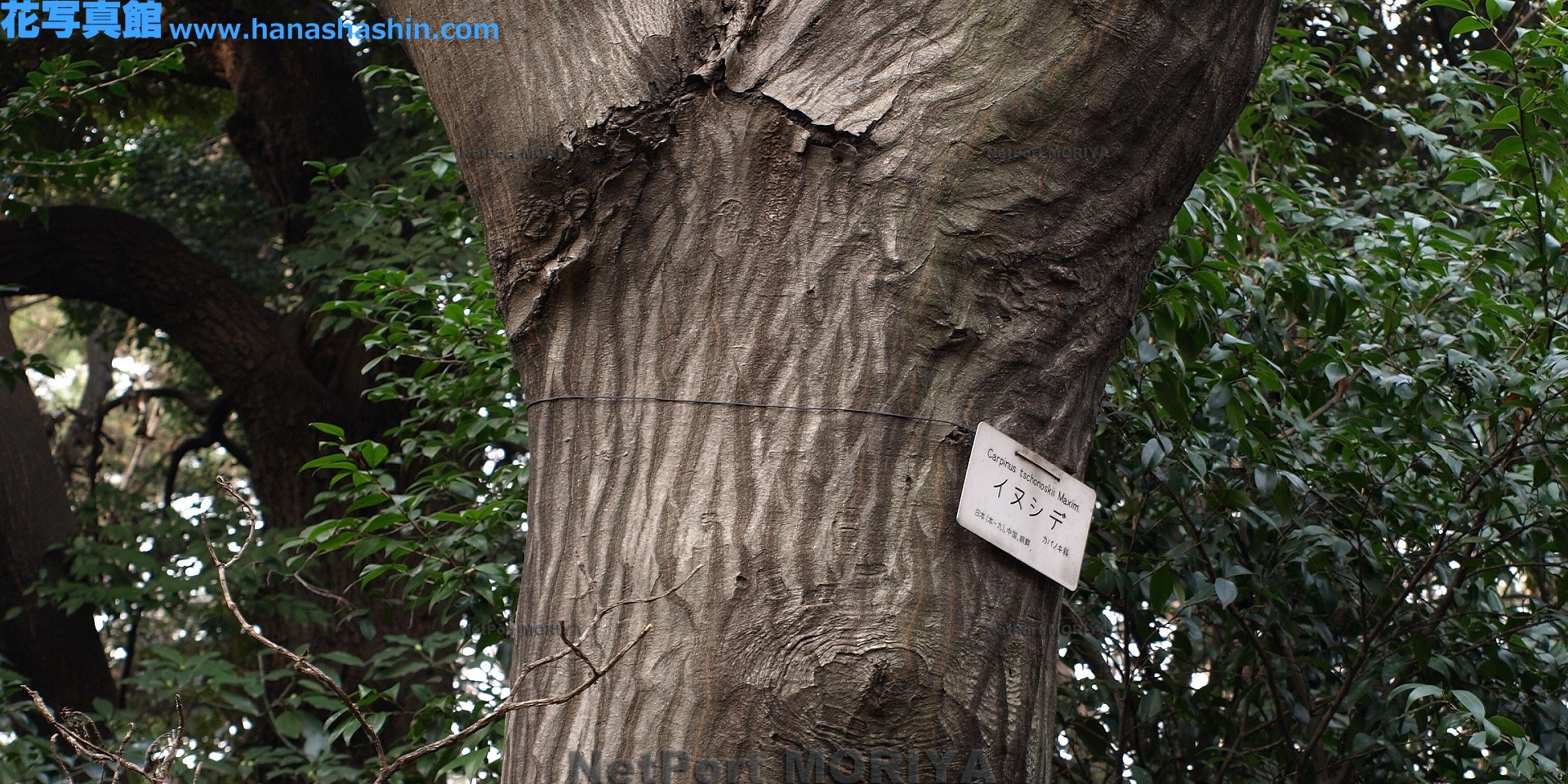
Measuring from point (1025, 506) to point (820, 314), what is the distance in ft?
1.14

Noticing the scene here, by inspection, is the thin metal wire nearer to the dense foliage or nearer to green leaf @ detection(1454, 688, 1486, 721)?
the dense foliage

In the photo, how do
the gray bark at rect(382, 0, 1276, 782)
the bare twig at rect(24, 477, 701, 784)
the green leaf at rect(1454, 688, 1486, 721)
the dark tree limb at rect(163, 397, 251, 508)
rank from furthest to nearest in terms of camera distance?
the dark tree limb at rect(163, 397, 251, 508) < the green leaf at rect(1454, 688, 1486, 721) < the gray bark at rect(382, 0, 1276, 782) < the bare twig at rect(24, 477, 701, 784)

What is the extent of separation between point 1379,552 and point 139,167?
7538 mm

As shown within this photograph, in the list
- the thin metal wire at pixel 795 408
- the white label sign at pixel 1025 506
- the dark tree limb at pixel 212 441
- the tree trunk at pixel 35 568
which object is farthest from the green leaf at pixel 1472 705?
the dark tree limb at pixel 212 441

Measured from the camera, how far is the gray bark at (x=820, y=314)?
1.28m

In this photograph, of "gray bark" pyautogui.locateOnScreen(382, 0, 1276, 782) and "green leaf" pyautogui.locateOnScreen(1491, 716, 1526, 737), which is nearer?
"gray bark" pyautogui.locateOnScreen(382, 0, 1276, 782)

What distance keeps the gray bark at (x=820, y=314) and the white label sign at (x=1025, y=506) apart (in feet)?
0.08

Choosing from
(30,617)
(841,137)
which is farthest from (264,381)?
(841,137)

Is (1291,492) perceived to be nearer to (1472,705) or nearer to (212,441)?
(1472,705)

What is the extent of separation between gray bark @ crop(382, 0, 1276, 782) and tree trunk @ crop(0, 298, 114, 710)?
187 inches

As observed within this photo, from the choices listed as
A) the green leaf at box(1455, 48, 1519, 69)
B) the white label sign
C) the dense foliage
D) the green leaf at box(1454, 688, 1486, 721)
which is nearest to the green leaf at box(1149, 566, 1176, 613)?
the dense foliage

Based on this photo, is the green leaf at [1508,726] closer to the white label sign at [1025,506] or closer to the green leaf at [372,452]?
the white label sign at [1025,506]

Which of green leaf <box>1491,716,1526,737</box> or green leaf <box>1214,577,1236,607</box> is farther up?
green leaf <box>1214,577,1236,607</box>

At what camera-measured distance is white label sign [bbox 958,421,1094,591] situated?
1340mm
